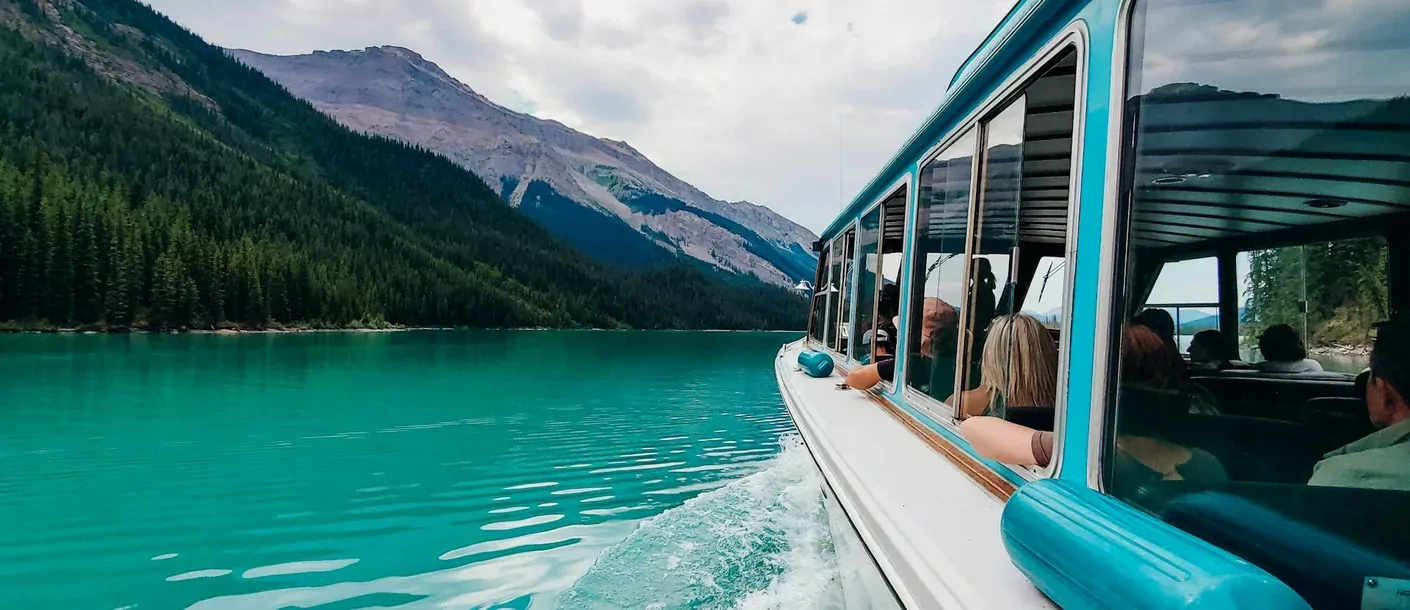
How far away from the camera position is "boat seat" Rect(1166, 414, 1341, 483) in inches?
90.4

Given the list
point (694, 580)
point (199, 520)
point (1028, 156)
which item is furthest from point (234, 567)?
point (1028, 156)

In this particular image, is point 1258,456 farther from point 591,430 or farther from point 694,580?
point 591,430

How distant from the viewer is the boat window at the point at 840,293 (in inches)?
403

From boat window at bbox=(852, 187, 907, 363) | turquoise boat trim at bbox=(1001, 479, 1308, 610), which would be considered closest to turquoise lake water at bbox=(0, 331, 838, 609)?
boat window at bbox=(852, 187, 907, 363)

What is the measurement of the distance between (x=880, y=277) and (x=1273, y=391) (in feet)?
16.8

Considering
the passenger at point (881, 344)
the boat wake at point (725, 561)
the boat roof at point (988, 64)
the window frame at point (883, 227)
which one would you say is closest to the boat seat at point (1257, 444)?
the boat roof at point (988, 64)

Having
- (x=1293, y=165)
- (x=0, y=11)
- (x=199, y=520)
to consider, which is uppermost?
(x=0, y=11)

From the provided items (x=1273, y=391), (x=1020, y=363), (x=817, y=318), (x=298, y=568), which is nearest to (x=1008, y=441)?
(x=1020, y=363)

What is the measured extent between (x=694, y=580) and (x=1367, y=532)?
5.26 m

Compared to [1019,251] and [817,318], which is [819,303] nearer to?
[817,318]

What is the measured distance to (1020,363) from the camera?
11.8 feet

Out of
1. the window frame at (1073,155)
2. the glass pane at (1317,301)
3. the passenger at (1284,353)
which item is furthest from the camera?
the window frame at (1073,155)

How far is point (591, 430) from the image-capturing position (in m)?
17.8

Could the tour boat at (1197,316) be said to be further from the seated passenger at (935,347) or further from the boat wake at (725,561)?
the boat wake at (725,561)
